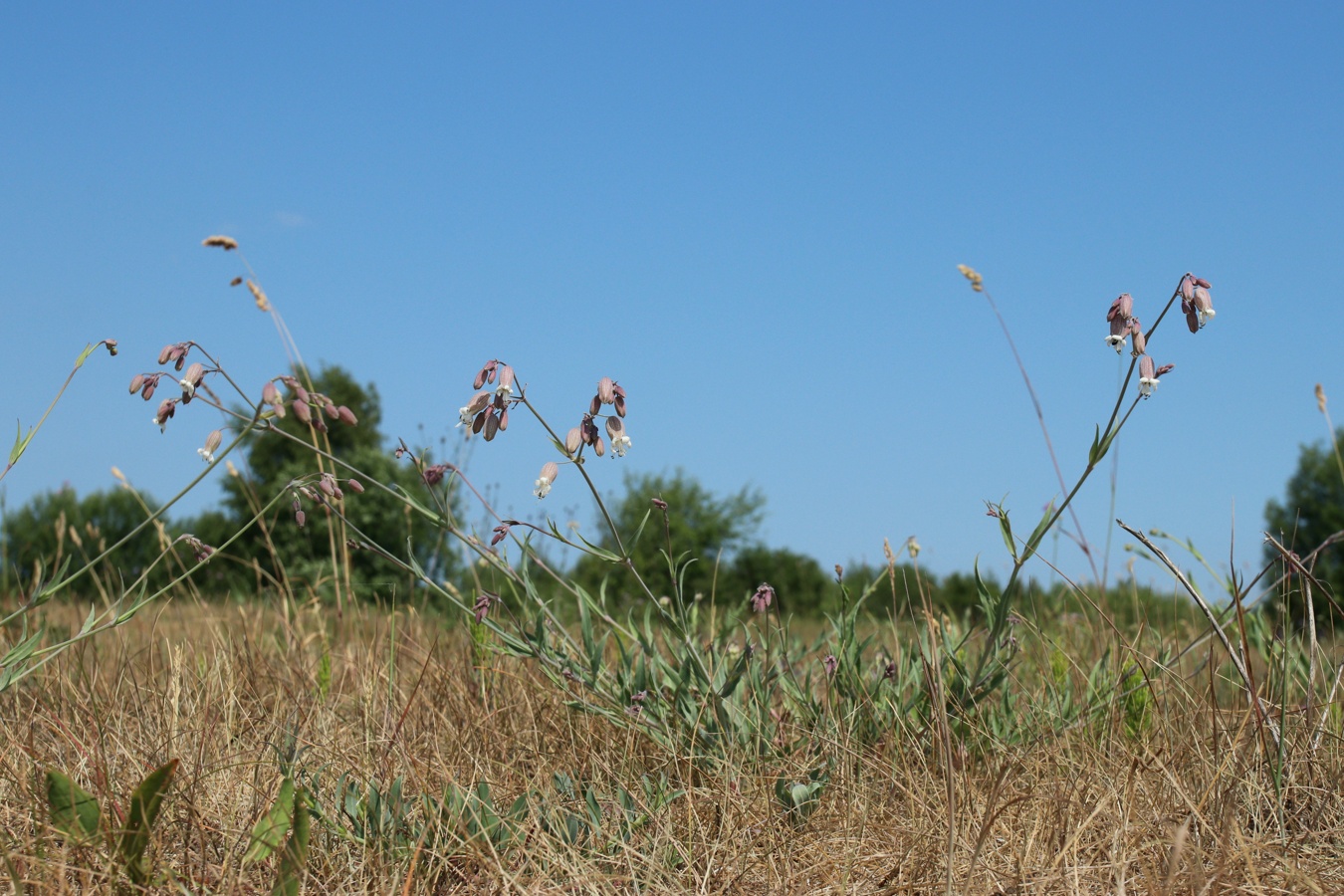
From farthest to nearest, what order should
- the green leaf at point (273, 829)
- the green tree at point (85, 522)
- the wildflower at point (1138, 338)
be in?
the green tree at point (85, 522) < the wildflower at point (1138, 338) < the green leaf at point (273, 829)

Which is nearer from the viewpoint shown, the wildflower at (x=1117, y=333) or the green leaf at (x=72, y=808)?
the green leaf at (x=72, y=808)

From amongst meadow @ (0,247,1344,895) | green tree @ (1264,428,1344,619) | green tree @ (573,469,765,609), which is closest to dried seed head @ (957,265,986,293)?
meadow @ (0,247,1344,895)

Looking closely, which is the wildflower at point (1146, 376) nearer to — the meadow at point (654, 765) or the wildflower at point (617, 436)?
the meadow at point (654, 765)

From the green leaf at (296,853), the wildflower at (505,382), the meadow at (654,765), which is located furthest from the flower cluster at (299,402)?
the green leaf at (296,853)

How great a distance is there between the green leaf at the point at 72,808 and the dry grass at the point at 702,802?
2.2 inches

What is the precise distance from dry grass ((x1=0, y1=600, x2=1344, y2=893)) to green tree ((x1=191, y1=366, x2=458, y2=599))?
7.24 meters

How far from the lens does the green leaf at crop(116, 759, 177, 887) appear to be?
1918mm

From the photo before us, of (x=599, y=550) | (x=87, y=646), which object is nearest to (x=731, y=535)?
(x=87, y=646)

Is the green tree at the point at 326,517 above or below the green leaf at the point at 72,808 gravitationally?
above

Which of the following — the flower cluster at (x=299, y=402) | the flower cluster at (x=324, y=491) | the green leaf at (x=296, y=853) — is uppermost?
the flower cluster at (x=299, y=402)

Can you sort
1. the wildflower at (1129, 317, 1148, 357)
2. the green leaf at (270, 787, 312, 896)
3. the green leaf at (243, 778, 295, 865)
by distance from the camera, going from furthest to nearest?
the wildflower at (1129, 317, 1148, 357) → the green leaf at (243, 778, 295, 865) → the green leaf at (270, 787, 312, 896)

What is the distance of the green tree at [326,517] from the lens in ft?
39.3

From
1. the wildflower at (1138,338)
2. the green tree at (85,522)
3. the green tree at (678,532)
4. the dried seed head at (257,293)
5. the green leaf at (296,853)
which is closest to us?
the green leaf at (296,853)

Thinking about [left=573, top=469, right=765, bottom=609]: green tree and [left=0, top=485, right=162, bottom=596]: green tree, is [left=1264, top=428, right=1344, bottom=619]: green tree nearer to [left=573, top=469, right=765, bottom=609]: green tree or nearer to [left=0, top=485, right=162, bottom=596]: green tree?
[left=573, top=469, right=765, bottom=609]: green tree
